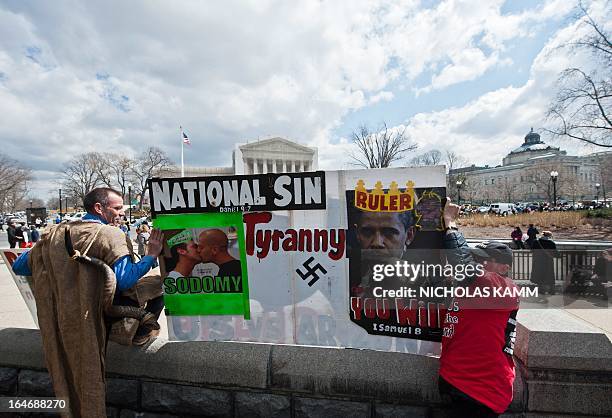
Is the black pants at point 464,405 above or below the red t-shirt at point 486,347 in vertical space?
below

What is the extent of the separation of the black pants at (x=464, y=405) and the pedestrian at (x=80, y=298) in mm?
2208

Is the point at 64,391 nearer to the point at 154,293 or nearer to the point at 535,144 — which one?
the point at 154,293

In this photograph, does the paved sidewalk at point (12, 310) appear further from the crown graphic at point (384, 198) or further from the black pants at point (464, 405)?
the black pants at point (464, 405)

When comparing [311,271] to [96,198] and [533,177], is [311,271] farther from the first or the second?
[533,177]

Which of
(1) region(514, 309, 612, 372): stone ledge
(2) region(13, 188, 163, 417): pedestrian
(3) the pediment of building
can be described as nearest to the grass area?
(1) region(514, 309, 612, 372): stone ledge

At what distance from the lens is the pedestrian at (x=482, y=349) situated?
1.85 metres

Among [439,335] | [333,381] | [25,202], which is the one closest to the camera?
[333,381]

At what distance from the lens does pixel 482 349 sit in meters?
1.89

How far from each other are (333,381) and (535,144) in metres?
124

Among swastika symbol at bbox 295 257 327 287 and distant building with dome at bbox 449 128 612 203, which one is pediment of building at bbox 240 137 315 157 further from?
swastika symbol at bbox 295 257 327 287

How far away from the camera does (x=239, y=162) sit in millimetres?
45250

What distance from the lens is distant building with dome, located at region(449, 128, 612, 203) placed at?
173 feet

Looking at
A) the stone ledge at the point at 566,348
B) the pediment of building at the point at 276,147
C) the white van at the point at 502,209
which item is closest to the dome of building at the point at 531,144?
the white van at the point at 502,209

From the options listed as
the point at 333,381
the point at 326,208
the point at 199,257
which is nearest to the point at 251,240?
the point at 199,257
